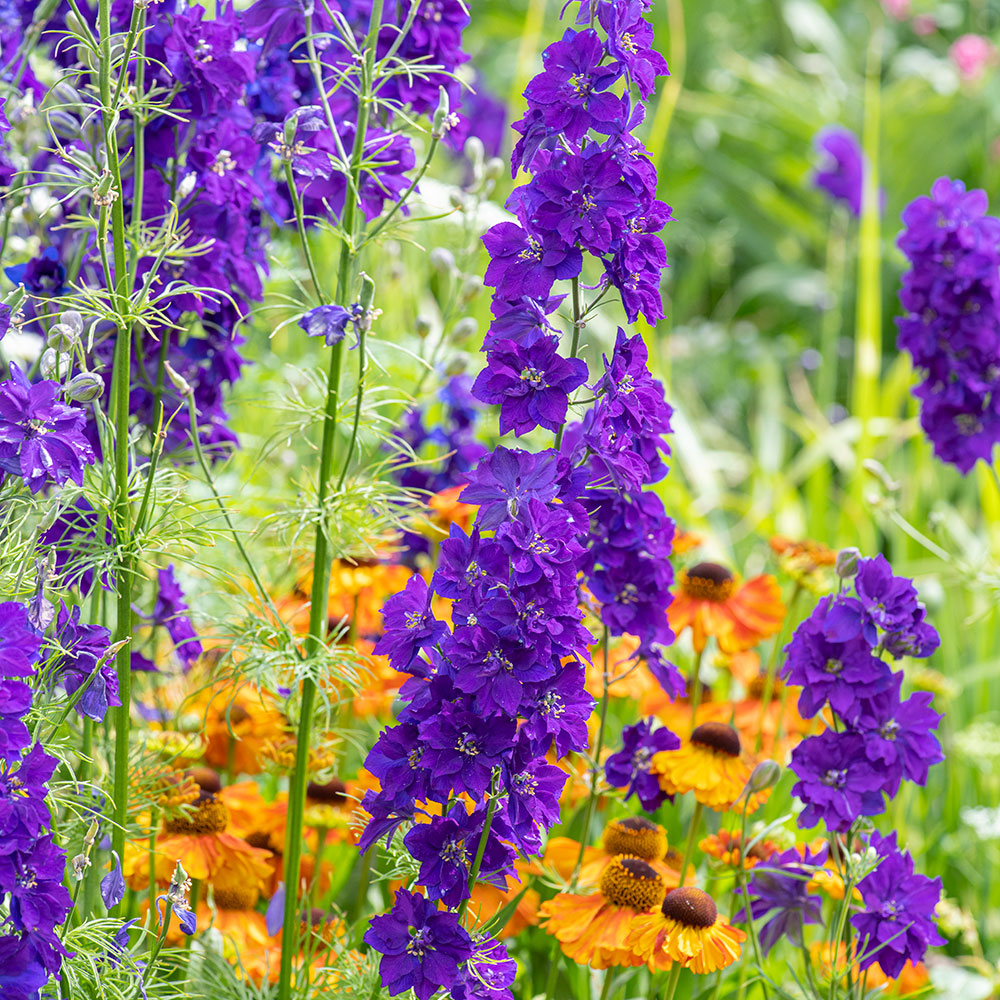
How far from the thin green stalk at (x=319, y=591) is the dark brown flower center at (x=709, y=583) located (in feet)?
2.31

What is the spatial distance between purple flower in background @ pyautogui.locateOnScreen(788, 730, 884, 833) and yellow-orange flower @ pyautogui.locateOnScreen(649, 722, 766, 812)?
0.14m

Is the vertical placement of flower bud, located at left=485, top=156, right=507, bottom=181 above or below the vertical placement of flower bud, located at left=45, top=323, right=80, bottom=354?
above

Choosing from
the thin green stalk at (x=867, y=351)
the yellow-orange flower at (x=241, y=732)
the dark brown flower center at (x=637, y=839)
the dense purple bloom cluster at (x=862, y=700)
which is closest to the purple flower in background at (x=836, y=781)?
the dense purple bloom cluster at (x=862, y=700)

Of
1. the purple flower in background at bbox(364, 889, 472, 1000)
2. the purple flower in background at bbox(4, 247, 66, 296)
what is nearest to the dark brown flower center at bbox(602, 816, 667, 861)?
the purple flower in background at bbox(364, 889, 472, 1000)

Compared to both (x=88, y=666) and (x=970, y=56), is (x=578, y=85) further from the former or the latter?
(x=970, y=56)

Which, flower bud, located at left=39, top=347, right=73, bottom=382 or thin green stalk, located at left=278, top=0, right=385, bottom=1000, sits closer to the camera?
flower bud, located at left=39, top=347, right=73, bottom=382

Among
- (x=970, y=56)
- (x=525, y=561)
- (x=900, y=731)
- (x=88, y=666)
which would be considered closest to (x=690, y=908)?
(x=900, y=731)

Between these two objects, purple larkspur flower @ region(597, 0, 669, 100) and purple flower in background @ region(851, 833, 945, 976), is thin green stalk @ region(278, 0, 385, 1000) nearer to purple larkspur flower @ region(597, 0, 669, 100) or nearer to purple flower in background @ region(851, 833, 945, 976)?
purple larkspur flower @ region(597, 0, 669, 100)

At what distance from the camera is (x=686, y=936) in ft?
4.26

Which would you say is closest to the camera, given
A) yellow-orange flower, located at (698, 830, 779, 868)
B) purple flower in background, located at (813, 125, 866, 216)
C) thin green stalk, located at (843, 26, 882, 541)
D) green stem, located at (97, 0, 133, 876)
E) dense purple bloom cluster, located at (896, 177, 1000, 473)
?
green stem, located at (97, 0, 133, 876)

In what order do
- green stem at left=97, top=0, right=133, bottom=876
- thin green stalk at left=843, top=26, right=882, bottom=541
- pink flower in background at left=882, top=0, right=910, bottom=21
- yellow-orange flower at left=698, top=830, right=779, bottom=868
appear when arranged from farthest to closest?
pink flower in background at left=882, top=0, right=910, bottom=21 < thin green stalk at left=843, top=26, right=882, bottom=541 < yellow-orange flower at left=698, top=830, right=779, bottom=868 < green stem at left=97, top=0, right=133, bottom=876

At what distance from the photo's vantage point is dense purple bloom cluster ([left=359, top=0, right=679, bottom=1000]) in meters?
1.01

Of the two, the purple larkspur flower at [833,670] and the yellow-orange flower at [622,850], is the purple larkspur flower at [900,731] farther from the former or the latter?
the yellow-orange flower at [622,850]

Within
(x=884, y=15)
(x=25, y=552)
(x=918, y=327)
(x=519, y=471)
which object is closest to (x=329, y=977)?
(x=25, y=552)
